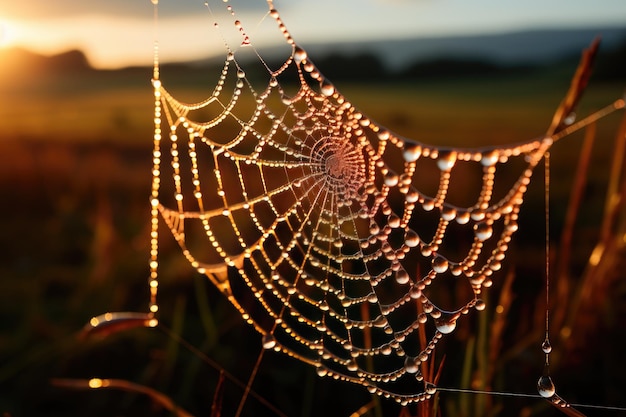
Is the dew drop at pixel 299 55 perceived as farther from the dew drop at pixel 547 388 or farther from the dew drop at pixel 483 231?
the dew drop at pixel 547 388

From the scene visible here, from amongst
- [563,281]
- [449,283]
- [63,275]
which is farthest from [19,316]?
[563,281]

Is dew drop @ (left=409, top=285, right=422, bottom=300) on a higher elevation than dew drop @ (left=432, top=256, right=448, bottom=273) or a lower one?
lower

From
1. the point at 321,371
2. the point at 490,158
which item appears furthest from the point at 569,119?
the point at 321,371

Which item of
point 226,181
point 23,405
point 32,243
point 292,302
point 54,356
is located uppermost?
point 226,181

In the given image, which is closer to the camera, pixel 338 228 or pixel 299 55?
pixel 299 55

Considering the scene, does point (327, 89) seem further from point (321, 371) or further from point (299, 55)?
point (321, 371)

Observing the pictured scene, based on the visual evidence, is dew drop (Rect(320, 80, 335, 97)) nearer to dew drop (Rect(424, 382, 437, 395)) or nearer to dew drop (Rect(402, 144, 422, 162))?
dew drop (Rect(402, 144, 422, 162))

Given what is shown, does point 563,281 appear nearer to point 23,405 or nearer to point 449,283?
point 449,283

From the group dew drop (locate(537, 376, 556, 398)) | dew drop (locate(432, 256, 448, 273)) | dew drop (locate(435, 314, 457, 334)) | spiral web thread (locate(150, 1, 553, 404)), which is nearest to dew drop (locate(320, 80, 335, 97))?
spiral web thread (locate(150, 1, 553, 404))
